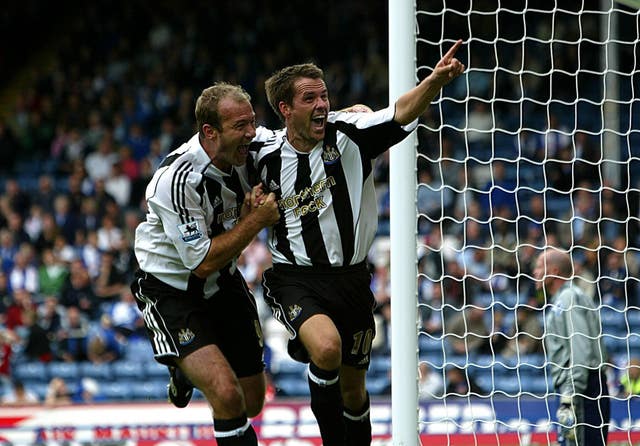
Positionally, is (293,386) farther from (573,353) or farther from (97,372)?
(573,353)

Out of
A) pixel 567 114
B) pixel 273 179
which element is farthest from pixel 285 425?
pixel 567 114

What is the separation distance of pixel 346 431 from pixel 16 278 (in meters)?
8.61

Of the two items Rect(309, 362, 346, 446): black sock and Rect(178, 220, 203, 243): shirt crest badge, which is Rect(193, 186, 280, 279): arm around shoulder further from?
Rect(309, 362, 346, 446): black sock

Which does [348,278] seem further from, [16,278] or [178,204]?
[16,278]

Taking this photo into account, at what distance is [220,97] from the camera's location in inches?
206

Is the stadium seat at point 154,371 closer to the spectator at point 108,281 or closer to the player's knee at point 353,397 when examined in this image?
the spectator at point 108,281

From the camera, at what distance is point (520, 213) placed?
12.0m

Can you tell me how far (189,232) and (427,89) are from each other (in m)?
1.28

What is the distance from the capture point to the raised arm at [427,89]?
4.94m

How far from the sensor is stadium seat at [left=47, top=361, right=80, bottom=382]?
12.0 meters

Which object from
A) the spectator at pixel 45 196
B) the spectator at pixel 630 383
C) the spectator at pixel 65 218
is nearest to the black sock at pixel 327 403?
the spectator at pixel 630 383

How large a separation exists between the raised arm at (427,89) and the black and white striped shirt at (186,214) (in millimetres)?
851

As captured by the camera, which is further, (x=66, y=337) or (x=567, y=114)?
(x=567, y=114)

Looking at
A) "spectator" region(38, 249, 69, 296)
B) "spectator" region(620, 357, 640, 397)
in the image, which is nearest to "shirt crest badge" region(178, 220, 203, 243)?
"spectator" region(620, 357, 640, 397)
